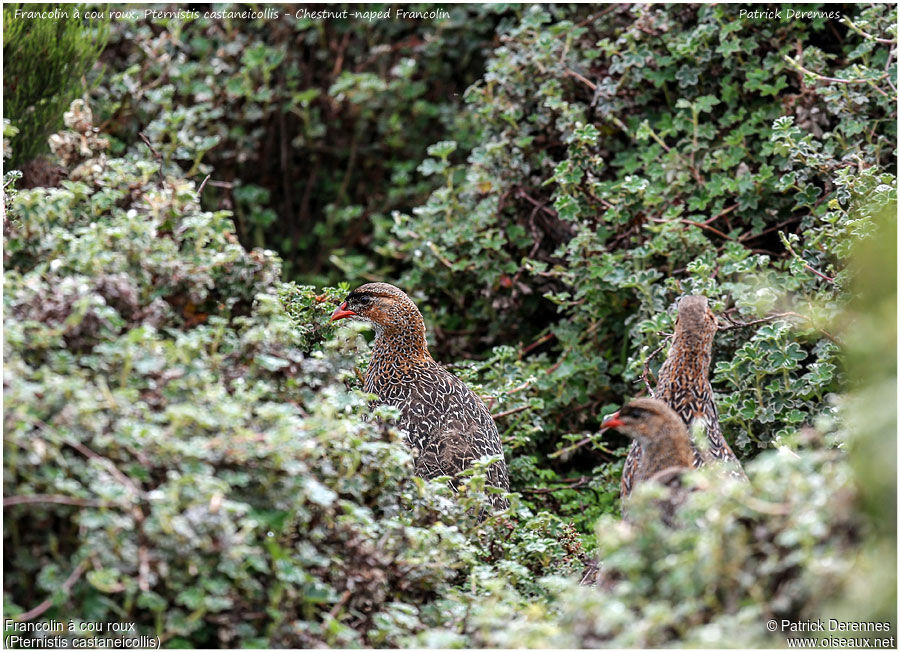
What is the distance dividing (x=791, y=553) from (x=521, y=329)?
426 cm

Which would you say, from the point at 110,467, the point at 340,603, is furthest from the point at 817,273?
the point at 110,467

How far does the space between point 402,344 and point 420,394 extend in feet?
1.15

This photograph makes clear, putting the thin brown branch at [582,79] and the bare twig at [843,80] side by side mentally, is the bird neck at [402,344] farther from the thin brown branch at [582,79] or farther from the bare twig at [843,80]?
the bare twig at [843,80]

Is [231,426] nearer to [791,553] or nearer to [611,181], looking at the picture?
[791,553]

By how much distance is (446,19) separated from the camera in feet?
28.1

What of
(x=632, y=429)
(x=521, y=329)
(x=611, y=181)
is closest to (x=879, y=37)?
(x=611, y=181)

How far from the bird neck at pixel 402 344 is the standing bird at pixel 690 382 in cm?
137

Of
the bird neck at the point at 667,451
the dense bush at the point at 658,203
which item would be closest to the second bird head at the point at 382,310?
the dense bush at the point at 658,203

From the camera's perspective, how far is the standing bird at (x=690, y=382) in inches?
173

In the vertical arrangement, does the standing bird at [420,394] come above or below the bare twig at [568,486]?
above

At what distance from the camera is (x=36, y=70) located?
6.21 metres

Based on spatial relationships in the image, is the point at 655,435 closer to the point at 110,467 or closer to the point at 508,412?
the point at 508,412

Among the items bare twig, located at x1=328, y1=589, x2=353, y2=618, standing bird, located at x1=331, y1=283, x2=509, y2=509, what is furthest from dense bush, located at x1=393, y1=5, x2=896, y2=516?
bare twig, located at x1=328, y1=589, x2=353, y2=618

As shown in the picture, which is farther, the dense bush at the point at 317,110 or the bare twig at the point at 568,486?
the dense bush at the point at 317,110
